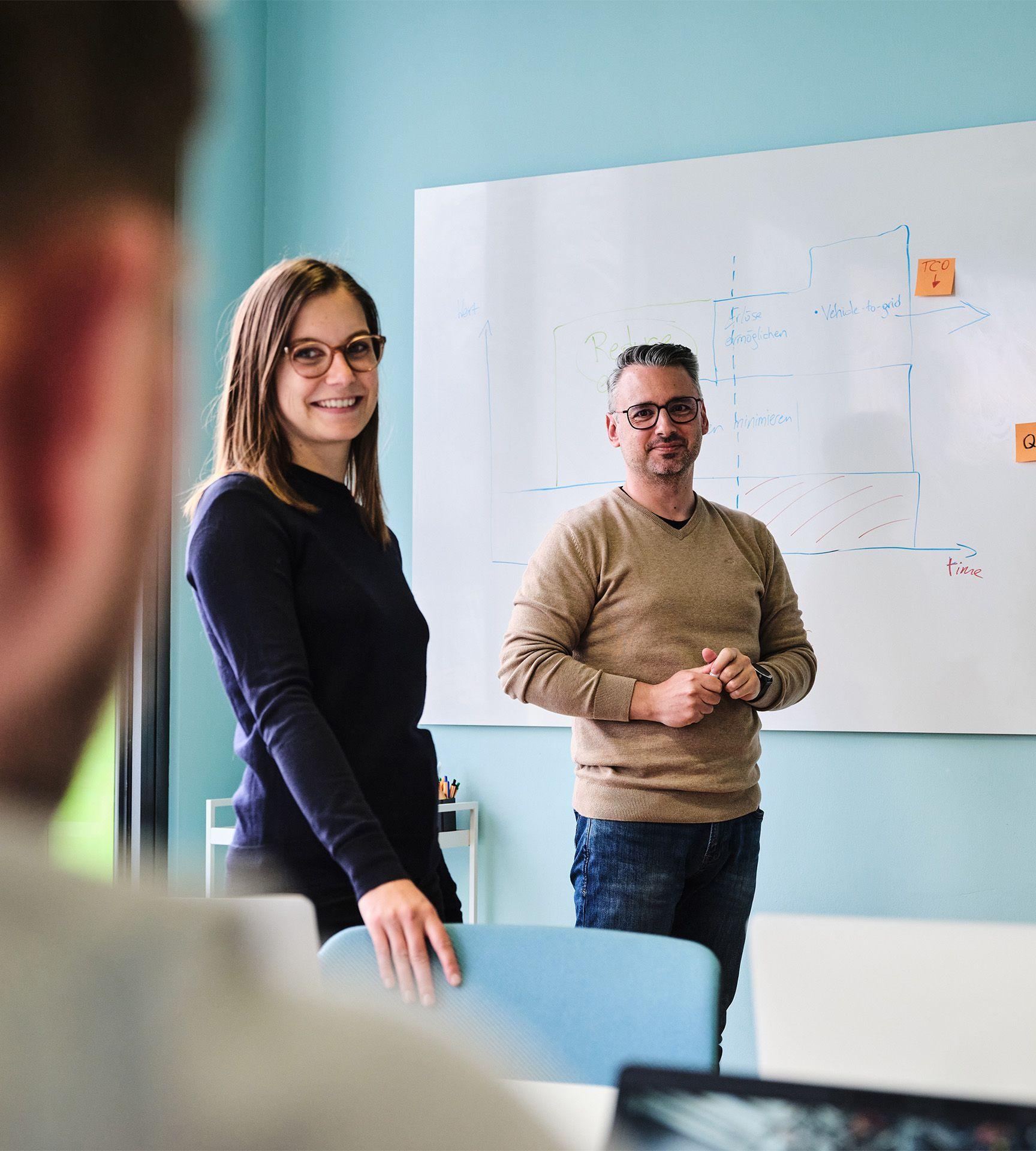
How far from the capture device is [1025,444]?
259cm

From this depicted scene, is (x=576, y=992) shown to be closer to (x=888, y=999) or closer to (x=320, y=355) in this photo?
(x=888, y=999)

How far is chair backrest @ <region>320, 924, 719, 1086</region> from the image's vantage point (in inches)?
46.7

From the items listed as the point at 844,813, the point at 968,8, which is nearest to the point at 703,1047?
the point at 844,813

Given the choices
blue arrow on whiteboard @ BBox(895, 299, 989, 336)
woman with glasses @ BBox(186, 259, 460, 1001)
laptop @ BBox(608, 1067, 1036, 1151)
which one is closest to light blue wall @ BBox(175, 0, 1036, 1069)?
blue arrow on whiteboard @ BBox(895, 299, 989, 336)

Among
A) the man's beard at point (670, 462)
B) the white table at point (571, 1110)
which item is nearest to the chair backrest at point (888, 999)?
the white table at point (571, 1110)

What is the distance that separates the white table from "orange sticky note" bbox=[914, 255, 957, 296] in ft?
7.32

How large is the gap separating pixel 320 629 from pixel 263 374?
0.34 meters

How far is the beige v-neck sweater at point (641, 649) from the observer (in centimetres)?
201

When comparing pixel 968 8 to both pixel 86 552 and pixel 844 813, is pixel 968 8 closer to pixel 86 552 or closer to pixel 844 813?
pixel 844 813

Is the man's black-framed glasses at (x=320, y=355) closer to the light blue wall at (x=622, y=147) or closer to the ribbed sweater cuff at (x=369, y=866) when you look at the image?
the ribbed sweater cuff at (x=369, y=866)

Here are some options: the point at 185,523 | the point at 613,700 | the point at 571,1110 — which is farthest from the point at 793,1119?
the point at 185,523

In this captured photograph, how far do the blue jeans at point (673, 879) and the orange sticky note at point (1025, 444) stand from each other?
109 centimetres

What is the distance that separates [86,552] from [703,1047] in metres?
1.11

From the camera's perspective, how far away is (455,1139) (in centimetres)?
21
